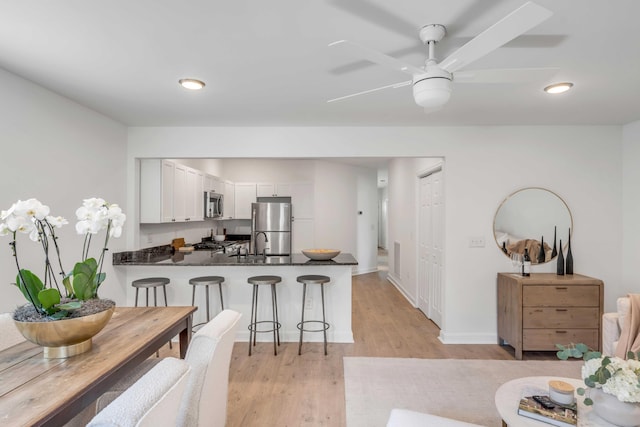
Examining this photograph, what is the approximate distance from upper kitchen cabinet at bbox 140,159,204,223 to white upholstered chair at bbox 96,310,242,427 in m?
2.57

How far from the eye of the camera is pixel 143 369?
6.72 ft

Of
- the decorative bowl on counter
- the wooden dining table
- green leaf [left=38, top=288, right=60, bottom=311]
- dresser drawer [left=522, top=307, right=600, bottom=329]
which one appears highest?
green leaf [left=38, top=288, right=60, bottom=311]

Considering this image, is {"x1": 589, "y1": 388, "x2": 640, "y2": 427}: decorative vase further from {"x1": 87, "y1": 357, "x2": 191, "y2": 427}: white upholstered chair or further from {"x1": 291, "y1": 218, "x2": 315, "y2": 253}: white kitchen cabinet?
{"x1": 291, "y1": 218, "x2": 315, "y2": 253}: white kitchen cabinet

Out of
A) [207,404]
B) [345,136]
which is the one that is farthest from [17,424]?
[345,136]

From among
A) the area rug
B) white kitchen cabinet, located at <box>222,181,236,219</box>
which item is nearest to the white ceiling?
the area rug

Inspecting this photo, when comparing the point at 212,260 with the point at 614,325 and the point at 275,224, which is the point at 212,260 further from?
the point at 614,325

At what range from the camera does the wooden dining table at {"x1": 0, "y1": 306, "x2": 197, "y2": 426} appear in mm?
1145

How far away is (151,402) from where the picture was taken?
1046 millimetres

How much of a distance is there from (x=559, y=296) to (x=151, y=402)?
12.4 ft

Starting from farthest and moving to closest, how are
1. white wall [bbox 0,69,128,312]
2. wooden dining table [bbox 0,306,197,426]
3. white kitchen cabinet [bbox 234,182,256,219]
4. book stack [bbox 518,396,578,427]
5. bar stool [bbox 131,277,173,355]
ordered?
white kitchen cabinet [bbox 234,182,256,219] → bar stool [bbox 131,277,173,355] → white wall [bbox 0,69,128,312] → book stack [bbox 518,396,578,427] → wooden dining table [bbox 0,306,197,426]

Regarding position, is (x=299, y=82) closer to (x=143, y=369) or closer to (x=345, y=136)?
(x=345, y=136)

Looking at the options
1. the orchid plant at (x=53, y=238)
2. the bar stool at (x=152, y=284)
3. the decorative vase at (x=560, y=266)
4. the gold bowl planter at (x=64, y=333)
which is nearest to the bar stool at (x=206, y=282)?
the bar stool at (x=152, y=284)

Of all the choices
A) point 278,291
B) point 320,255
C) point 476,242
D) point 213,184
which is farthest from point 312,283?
point 213,184

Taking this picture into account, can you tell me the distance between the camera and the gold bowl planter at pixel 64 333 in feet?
4.68
